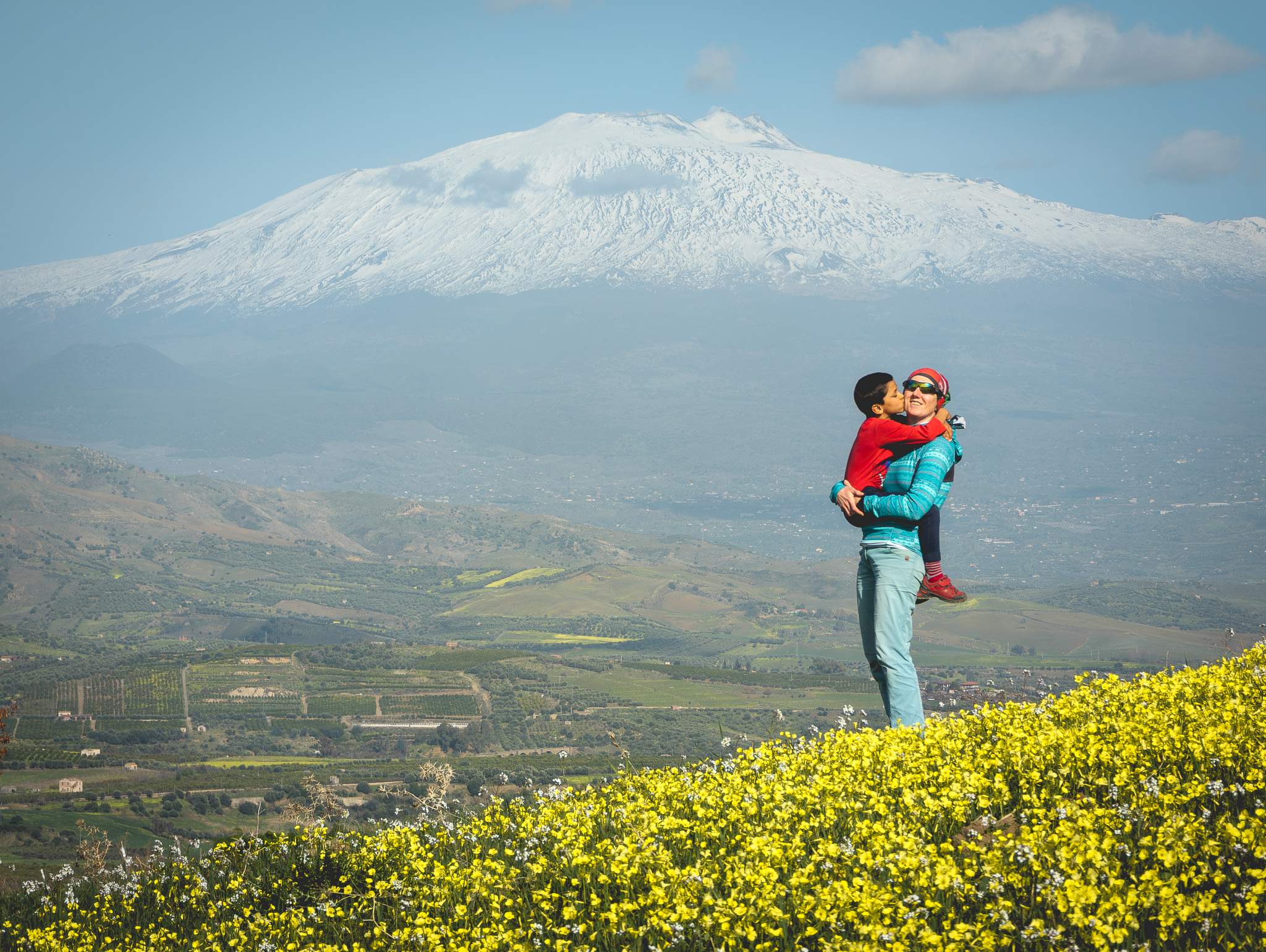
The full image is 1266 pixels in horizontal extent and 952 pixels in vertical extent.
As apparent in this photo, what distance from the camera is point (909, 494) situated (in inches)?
329

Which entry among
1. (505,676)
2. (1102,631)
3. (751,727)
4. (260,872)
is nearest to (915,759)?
(260,872)

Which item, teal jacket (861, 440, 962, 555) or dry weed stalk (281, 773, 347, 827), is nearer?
teal jacket (861, 440, 962, 555)

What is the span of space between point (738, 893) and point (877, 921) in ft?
2.76

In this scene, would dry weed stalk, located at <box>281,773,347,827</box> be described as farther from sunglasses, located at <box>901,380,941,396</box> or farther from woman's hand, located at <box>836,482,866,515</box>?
sunglasses, located at <box>901,380,941,396</box>

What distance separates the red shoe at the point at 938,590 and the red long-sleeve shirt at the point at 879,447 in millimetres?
941

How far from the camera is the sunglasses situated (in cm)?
845

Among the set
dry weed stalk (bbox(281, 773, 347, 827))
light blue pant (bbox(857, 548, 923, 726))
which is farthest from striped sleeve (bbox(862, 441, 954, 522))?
dry weed stalk (bbox(281, 773, 347, 827))

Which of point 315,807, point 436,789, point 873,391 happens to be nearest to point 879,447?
point 873,391

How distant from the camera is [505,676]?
147 meters

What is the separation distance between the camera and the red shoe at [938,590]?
861 cm

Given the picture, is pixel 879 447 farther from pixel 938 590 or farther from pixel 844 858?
pixel 844 858

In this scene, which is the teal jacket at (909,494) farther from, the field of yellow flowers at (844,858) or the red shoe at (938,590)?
the field of yellow flowers at (844,858)

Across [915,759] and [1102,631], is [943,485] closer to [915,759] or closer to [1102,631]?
[915,759]

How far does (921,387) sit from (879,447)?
0.61 meters
